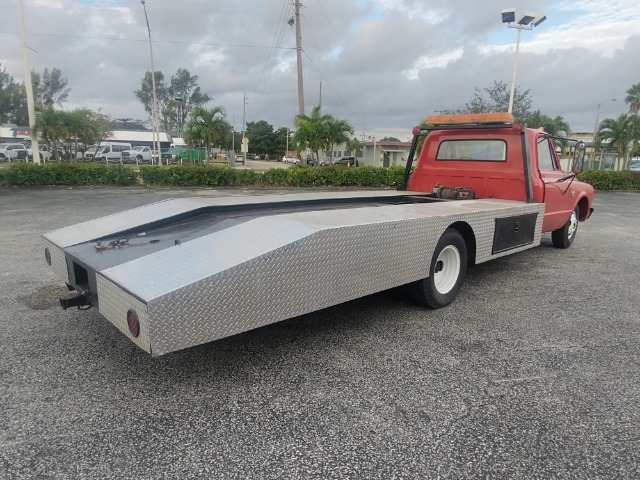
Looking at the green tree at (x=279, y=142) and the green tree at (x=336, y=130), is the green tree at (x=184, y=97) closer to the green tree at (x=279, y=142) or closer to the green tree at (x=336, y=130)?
the green tree at (x=279, y=142)

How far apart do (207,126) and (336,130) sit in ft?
32.9

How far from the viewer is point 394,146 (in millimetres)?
43750

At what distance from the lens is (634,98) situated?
4878cm

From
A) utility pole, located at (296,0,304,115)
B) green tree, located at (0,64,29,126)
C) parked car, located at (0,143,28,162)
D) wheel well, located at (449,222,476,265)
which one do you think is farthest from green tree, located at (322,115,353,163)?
green tree, located at (0,64,29,126)

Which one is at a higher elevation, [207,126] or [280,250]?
[207,126]

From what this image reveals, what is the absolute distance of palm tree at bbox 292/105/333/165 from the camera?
21.0 metres

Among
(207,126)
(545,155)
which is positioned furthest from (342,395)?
(207,126)

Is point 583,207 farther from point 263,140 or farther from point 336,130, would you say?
point 263,140

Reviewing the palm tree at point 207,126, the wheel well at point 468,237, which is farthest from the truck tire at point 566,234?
the palm tree at point 207,126

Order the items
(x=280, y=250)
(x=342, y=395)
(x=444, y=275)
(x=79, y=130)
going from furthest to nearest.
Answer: (x=79, y=130) < (x=444, y=275) < (x=342, y=395) < (x=280, y=250)

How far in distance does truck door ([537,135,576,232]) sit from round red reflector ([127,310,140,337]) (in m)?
5.51

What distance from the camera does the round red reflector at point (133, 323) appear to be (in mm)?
2405

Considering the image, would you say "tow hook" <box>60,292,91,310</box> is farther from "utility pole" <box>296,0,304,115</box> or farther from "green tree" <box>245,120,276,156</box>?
"green tree" <box>245,120,276,156</box>

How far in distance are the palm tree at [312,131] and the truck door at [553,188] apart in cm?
1510
